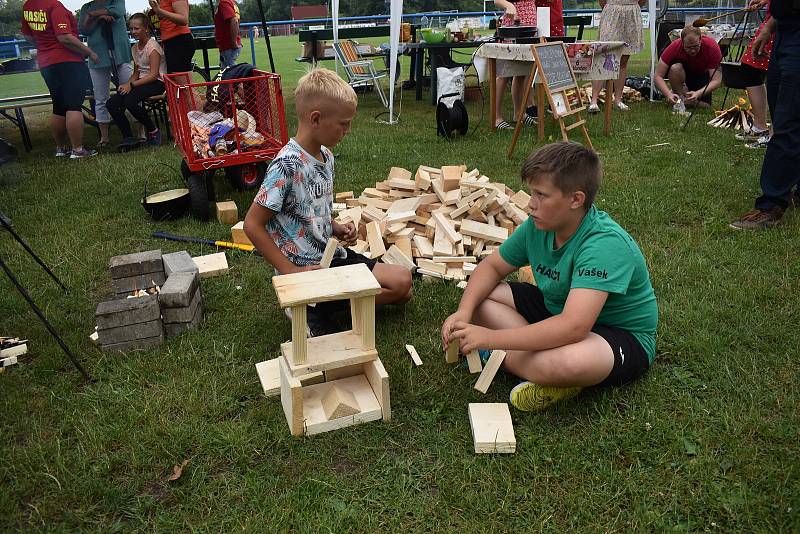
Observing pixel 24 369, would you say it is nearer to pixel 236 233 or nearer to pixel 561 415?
pixel 236 233

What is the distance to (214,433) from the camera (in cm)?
258

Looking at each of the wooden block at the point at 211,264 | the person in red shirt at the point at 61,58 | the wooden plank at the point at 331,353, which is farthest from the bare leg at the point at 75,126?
the wooden plank at the point at 331,353

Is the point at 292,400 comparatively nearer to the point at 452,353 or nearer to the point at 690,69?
the point at 452,353

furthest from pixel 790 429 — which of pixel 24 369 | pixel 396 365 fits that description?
pixel 24 369

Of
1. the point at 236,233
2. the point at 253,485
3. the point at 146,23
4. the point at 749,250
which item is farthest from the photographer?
the point at 146,23

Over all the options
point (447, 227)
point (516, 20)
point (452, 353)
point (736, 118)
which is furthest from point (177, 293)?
point (736, 118)

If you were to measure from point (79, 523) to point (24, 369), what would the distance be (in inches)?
51.1

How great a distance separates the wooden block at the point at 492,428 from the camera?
7.97ft

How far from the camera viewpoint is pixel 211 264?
4.18 metres

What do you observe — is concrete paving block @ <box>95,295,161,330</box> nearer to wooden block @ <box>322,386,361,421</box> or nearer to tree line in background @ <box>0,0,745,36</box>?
wooden block @ <box>322,386,361,421</box>

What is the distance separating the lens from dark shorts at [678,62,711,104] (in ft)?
30.7

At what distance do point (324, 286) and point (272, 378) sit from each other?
2.28 ft

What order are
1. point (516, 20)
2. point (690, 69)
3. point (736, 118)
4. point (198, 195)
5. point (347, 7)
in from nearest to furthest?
1. point (198, 195)
2. point (736, 118)
3. point (516, 20)
4. point (690, 69)
5. point (347, 7)

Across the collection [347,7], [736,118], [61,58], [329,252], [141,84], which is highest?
[347,7]
